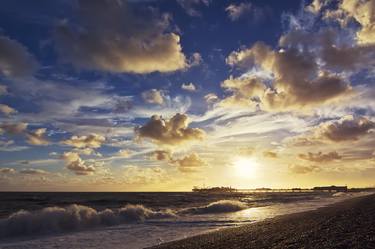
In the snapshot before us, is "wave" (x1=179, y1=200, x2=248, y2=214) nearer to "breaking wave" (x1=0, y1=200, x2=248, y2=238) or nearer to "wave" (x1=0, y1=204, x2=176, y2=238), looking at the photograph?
"breaking wave" (x1=0, y1=200, x2=248, y2=238)

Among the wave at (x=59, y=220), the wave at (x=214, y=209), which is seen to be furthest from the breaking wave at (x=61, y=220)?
the wave at (x=214, y=209)

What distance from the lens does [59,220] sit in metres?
31.7

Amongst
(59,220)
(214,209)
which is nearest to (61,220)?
(59,220)

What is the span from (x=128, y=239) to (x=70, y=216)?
1251 centimetres

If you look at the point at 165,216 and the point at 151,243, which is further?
the point at 165,216

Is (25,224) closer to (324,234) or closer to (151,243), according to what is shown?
(151,243)

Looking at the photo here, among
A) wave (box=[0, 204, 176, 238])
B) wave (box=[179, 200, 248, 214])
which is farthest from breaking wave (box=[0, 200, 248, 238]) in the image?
wave (box=[179, 200, 248, 214])

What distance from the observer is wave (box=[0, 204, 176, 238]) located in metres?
28.0

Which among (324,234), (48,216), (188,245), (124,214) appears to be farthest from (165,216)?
(324,234)

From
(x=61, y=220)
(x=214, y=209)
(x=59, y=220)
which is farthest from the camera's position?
(x=214, y=209)

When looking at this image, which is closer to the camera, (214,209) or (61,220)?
(61,220)

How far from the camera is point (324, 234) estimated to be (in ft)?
47.0

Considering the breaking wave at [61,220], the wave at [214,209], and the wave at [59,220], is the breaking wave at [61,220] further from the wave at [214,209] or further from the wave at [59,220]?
the wave at [214,209]

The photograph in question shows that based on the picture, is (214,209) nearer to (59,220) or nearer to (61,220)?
(61,220)
